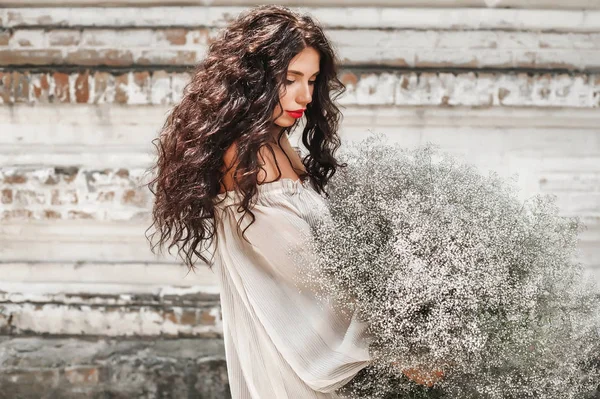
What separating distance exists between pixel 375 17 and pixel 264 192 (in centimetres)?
187

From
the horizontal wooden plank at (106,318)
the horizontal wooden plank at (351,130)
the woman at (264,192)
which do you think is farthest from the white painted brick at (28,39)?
the woman at (264,192)

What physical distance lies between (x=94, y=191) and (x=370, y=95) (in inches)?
55.3

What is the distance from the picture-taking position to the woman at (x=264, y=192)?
1.72 meters

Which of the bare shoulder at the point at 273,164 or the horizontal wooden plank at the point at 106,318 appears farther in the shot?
the horizontal wooden plank at the point at 106,318

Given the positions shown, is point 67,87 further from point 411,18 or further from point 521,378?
point 521,378

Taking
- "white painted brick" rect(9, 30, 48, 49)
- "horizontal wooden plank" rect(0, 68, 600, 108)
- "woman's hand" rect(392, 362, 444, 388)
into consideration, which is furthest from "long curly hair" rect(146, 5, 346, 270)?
"white painted brick" rect(9, 30, 48, 49)

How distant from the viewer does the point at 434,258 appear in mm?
1575

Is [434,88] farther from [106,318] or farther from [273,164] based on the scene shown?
[106,318]

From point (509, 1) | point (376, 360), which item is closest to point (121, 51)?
point (509, 1)

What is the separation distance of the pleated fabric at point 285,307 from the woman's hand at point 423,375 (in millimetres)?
100

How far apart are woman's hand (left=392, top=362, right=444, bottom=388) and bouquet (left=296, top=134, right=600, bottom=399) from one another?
0.02 m

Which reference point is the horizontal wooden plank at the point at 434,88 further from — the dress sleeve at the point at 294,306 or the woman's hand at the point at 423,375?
the woman's hand at the point at 423,375

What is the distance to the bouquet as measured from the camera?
1.56 m

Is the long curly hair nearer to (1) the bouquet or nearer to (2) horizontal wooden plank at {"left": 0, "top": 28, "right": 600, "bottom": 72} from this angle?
(1) the bouquet
